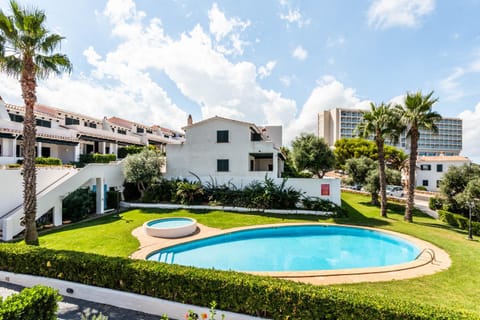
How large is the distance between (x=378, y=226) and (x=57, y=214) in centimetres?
2581

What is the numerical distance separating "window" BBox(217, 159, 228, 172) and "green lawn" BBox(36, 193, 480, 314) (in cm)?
618

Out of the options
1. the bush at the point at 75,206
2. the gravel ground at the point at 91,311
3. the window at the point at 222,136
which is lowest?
the gravel ground at the point at 91,311

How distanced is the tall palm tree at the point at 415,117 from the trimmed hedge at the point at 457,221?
3924mm

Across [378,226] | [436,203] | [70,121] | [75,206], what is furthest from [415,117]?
[70,121]

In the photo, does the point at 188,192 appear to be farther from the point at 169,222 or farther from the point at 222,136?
the point at 222,136

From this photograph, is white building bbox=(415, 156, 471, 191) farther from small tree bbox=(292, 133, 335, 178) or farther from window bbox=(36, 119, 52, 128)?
window bbox=(36, 119, 52, 128)

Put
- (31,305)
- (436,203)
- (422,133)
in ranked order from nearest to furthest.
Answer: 1. (31,305)
2. (436,203)
3. (422,133)

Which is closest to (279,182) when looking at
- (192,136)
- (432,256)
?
(192,136)

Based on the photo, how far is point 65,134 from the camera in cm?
2689

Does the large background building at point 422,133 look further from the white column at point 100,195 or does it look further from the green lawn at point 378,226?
the white column at point 100,195

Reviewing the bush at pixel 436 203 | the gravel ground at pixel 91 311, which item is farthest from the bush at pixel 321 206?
the gravel ground at pixel 91 311

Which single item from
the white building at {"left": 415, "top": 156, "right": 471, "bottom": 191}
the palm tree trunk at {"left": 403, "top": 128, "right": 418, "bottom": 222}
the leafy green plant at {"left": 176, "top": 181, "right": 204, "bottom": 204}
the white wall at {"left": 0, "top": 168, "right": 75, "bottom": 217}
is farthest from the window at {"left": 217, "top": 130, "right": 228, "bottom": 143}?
the white building at {"left": 415, "top": 156, "right": 471, "bottom": 191}

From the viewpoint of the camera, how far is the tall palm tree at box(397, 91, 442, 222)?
784 inches

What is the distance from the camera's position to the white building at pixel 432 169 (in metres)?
48.0
